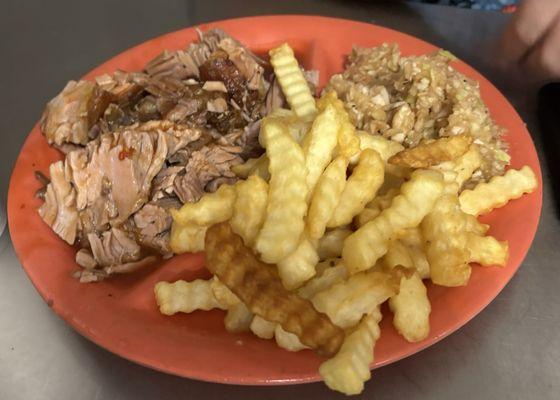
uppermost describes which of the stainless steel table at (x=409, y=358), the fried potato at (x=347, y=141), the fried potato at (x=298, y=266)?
the fried potato at (x=347, y=141)

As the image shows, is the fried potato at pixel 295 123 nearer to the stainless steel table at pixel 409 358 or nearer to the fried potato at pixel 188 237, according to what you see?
the fried potato at pixel 188 237

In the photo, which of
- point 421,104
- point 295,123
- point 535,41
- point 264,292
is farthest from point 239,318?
point 535,41

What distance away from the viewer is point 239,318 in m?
1.32

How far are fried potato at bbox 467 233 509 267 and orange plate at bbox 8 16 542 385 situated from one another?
0.05 meters

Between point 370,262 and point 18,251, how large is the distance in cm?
94

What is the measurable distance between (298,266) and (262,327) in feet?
0.56

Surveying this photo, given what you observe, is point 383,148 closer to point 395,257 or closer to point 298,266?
point 395,257

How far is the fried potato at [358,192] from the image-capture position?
132 centimetres

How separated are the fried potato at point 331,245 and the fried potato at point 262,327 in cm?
20

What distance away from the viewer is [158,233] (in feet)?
5.26

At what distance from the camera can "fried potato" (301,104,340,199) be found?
52.7 inches

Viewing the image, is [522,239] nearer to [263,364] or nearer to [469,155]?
[469,155]

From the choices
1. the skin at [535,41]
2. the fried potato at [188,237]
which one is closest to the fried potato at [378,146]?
the fried potato at [188,237]

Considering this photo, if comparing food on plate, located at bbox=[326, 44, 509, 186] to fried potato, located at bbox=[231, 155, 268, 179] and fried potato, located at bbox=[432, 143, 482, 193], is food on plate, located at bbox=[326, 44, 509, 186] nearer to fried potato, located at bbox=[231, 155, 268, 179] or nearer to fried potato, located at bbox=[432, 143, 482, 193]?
fried potato, located at bbox=[432, 143, 482, 193]
